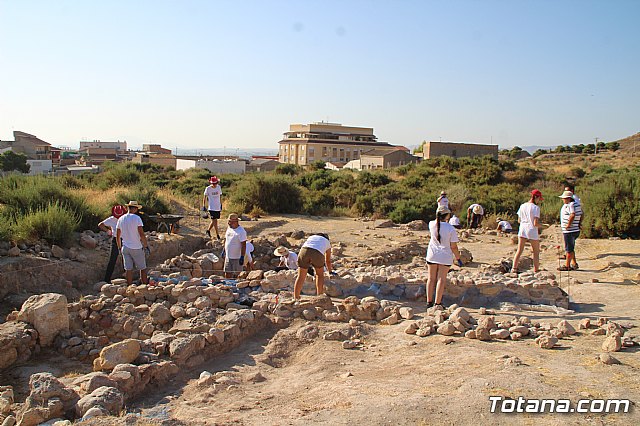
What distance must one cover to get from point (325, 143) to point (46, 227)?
54.7 m

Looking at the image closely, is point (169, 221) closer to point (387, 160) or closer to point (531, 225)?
point (531, 225)

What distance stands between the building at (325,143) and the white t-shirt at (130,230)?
51258 millimetres

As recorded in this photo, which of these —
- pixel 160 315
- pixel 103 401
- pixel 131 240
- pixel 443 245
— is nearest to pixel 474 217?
pixel 443 245

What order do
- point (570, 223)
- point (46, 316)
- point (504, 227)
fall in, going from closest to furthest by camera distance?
point (46, 316) → point (570, 223) → point (504, 227)

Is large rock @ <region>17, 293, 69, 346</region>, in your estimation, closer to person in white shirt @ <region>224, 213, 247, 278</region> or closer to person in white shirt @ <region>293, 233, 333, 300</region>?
person in white shirt @ <region>224, 213, 247, 278</region>

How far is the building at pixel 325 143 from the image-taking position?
63.8 meters

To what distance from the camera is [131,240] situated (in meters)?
9.05

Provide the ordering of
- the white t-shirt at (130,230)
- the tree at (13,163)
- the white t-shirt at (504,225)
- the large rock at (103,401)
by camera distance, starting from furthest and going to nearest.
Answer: the tree at (13,163), the white t-shirt at (504,225), the white t-shirt at (130,230), the large rock at (103,401)

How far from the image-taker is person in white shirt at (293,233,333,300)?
7844 mm

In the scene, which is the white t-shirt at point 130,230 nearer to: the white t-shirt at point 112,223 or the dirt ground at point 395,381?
the white t-shirt at point 112,223

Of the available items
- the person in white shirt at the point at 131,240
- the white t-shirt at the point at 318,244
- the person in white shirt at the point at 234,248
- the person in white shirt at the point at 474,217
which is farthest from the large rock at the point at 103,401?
the person in white shirt at the point at 474,217

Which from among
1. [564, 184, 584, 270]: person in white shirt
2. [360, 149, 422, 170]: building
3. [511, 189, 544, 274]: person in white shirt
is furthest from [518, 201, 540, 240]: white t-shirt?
[360, 149, 422, 170]: building

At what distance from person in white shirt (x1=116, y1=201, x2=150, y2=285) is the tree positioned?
136 ft

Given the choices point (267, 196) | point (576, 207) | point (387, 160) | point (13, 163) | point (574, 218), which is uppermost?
point (387, 160)
